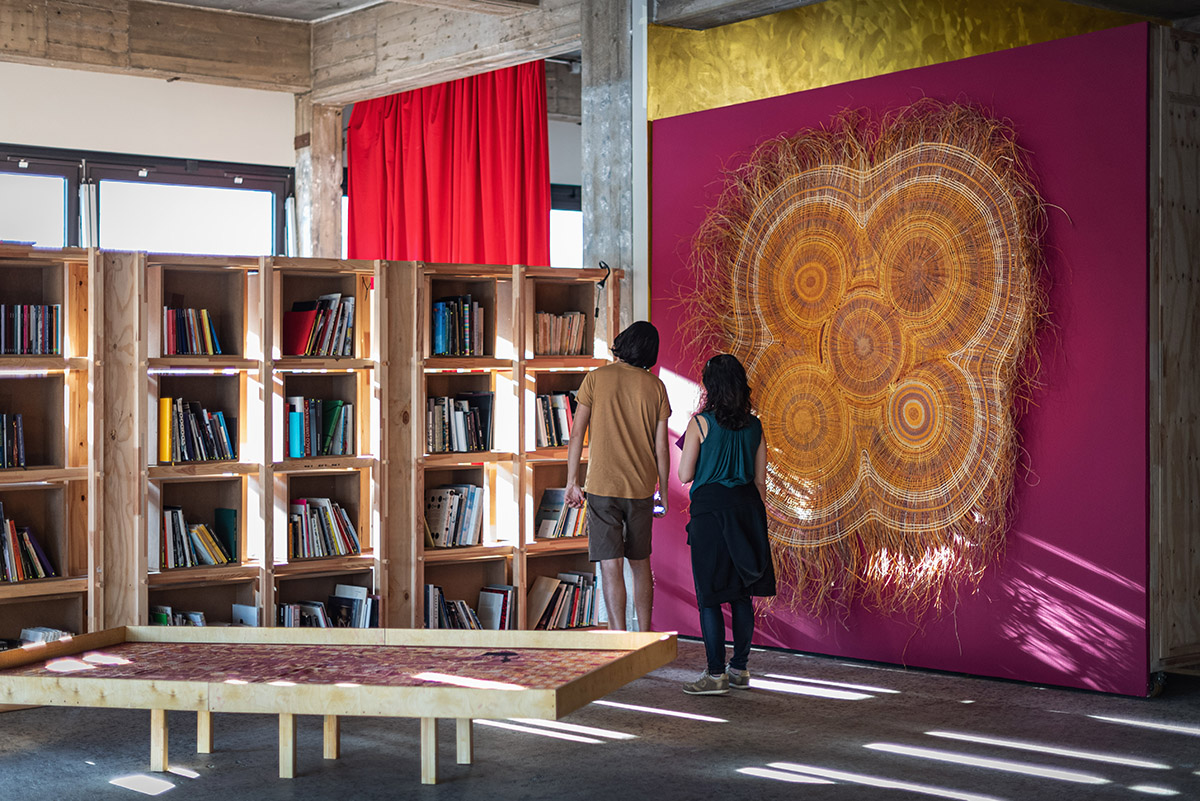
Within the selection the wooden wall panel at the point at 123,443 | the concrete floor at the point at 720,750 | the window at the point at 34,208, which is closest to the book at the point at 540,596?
the concrete floor at the point at 720,750

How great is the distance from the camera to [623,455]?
6020 millimetres

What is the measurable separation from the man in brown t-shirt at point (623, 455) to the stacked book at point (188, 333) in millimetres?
1668

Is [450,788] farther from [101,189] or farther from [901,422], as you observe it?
[101,189]

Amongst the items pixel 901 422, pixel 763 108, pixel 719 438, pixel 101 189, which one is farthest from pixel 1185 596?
pixel 101 189

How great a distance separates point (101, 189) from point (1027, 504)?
6640 millimetres

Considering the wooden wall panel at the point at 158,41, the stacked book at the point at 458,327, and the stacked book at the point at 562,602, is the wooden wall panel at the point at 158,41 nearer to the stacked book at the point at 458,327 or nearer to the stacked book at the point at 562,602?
the stacked book at the point at 458,327

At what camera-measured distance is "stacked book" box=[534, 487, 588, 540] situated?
692 cm

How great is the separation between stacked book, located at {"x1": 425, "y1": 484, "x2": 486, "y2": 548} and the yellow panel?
2215mm

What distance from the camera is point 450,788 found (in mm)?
4223

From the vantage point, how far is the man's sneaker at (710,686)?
5.57 m

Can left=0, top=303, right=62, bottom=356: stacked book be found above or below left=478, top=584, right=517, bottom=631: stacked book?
above

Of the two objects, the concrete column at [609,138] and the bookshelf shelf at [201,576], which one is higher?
the concrete column at [609,138]

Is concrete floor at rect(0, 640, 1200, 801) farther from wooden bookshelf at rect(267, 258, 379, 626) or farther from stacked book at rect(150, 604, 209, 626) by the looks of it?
wooden bookshelf at rect(267, 258, 379, 626)

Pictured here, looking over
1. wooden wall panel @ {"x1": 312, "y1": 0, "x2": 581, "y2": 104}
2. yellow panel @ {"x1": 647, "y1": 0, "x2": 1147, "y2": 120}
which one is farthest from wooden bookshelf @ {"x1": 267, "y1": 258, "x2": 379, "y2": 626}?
wooden wall panel @ {"x1": 312, "y1": 0, "x2": 581, "y2": 104}
